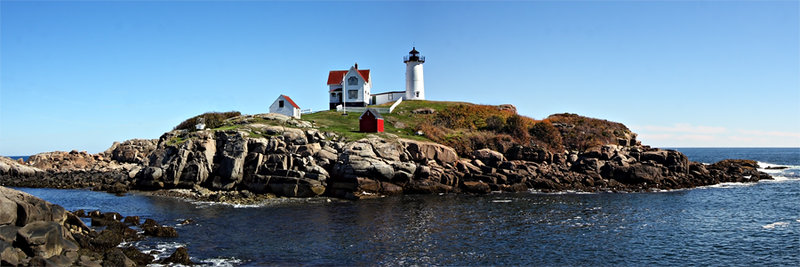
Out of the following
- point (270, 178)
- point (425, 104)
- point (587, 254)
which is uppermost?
point (425, 104)

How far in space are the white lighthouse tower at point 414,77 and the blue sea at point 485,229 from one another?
44093 mm

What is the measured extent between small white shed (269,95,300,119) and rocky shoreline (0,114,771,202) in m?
7.02

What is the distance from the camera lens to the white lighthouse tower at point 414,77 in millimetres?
87250

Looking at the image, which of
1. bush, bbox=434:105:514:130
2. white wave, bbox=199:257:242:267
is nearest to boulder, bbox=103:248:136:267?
white wave, bbox=199:257:242:267

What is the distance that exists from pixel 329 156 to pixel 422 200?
1140 centimetres

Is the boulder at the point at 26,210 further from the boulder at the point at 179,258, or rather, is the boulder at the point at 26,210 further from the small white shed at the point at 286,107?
the small white shed at the point at 286,107

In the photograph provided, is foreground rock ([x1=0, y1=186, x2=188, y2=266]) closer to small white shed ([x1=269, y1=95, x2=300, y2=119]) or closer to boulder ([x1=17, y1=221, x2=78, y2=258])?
boulder ([x1=17, y1=221, x2=78, y2=258])

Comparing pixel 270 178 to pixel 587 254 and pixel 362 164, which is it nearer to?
pixel 362 164

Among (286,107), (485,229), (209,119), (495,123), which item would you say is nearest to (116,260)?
(485,229)

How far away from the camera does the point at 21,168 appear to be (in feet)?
232

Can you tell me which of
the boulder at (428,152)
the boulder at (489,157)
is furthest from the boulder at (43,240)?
the boulder at (489,157)

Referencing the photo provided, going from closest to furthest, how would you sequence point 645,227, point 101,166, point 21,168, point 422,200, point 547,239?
point 547,239 → point 645,227 → point 422,200 → point 21,168 → point 101,166

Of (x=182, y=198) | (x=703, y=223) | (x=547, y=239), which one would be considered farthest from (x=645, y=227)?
(x=182, y=198)

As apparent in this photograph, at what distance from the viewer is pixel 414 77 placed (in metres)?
88.8
